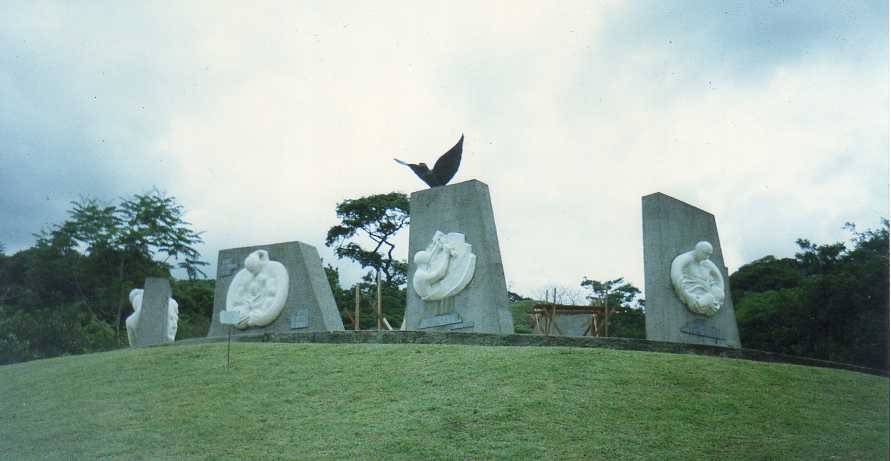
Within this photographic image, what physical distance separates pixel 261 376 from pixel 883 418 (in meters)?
7.31

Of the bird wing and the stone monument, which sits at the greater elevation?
the bird wing

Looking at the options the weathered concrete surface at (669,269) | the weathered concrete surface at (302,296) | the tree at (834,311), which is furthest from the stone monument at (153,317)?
the tree at (834,311)

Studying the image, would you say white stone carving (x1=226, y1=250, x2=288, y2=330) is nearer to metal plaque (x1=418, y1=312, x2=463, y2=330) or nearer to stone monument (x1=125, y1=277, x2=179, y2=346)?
metal plaque (x1=418, y1=312, x2=463, y2=330)

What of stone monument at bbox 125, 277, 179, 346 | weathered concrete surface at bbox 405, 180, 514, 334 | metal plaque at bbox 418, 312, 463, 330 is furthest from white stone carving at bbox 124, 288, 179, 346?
metal plaque at bbox 418, 312, 463, 330

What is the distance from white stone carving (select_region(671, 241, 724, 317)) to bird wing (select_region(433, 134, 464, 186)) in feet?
12.6

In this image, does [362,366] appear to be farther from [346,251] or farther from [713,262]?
[346,251]

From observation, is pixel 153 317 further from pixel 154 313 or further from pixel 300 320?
pixel 300 320

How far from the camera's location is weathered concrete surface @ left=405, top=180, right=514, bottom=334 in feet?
48.9

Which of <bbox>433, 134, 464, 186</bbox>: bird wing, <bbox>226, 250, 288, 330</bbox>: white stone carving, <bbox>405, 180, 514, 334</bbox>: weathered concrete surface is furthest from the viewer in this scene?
<bbox>226, 250, 288, 330</bbox>: white stone carving

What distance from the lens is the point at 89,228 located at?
32.8 meters

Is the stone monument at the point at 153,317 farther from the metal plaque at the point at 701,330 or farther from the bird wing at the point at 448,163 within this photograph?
the metal plaque at the point at 701,330

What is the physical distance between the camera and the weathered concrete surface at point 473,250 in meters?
14.9

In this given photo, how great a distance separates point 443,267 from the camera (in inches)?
602

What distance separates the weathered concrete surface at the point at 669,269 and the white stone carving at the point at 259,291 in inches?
247
